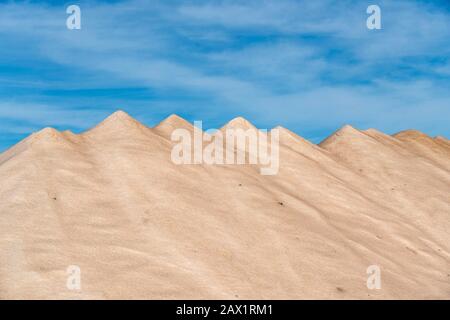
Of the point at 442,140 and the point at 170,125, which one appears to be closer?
the point at 170,125

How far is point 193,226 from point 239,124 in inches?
261

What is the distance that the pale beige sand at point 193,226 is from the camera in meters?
8.09

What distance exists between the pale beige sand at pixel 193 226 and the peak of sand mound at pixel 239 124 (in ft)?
5.42

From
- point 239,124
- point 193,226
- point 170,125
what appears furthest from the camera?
point 239,124

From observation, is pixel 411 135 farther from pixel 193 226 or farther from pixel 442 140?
pixel 193 226

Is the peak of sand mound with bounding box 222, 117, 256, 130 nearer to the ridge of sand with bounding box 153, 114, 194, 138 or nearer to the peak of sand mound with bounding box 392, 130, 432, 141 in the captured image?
the ridge of sand with bounding box 153, 114, 194, 138

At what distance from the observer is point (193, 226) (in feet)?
31.5

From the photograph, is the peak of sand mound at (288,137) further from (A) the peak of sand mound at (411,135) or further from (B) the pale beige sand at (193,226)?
(A) the peak of sand mound at (411,135)

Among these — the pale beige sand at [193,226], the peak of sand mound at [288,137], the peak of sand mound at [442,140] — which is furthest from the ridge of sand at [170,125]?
the peak of sand mound at [442,140]

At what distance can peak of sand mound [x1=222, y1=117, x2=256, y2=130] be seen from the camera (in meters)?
15.6

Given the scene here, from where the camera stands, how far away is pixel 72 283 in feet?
25.0

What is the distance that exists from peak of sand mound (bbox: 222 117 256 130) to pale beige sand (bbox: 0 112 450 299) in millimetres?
1652

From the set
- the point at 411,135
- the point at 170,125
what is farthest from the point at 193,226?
the point at 411,135
